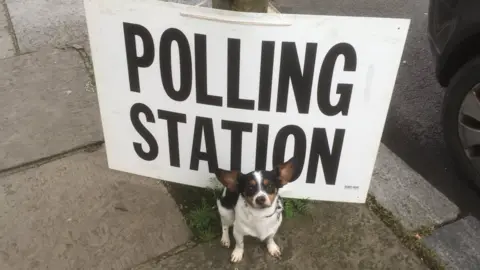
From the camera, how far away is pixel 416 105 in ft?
12.0

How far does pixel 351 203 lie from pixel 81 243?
5.04 ft

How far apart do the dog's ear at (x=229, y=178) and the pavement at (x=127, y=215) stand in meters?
0.46

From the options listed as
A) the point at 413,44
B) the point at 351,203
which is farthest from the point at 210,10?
the point at 413,44

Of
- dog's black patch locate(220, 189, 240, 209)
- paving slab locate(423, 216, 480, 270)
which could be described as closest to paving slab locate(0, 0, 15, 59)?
dog's black patch locate(220, 189, 240, 209)

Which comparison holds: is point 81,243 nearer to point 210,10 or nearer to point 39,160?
point 39,160

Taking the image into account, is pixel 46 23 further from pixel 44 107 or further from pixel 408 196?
pixel 408 196

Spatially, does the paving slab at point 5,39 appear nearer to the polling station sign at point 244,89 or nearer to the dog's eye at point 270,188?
the polling station sign at point 244,89

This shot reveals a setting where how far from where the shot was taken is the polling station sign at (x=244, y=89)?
2.22 m

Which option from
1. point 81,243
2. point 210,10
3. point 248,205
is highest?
point 210,10

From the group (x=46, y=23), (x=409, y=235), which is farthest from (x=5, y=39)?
(x=409, y=235)

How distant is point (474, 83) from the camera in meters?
2.72

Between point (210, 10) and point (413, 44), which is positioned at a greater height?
point (210, 10)

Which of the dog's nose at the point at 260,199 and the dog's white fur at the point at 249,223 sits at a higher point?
the dog's nose at the point at 260,199

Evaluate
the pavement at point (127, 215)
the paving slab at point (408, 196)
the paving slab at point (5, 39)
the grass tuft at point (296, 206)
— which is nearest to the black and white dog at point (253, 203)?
the pavement at point (127, 215)
